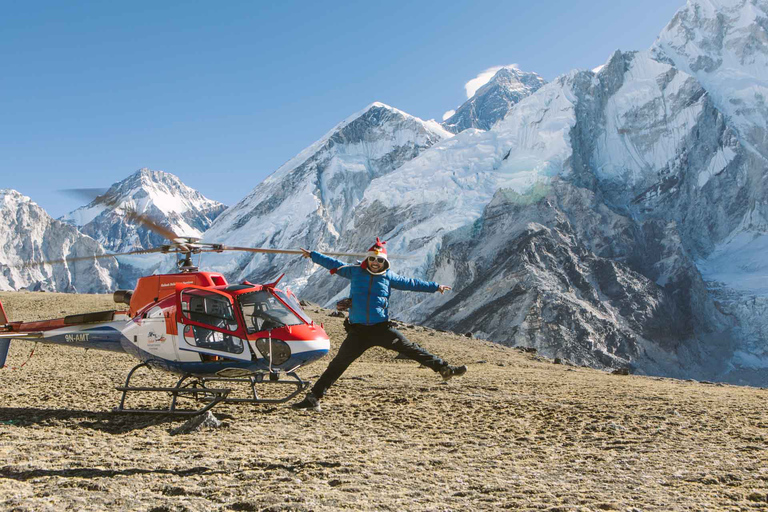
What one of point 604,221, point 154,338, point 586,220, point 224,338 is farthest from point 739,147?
point 154,338

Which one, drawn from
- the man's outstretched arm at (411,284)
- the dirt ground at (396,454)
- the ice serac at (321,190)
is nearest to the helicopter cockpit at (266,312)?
the dirt ground at (396,454)

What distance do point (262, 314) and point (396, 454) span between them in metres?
3.21

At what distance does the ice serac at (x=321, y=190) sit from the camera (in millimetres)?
160875

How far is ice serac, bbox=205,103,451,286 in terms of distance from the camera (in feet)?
528

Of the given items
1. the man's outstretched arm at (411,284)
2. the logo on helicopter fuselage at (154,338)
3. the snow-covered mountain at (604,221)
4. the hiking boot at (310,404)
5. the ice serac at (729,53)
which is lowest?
the hiking boot at (310,404)

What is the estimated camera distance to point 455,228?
287 feet

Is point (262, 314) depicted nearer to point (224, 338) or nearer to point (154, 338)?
point (224, 338)

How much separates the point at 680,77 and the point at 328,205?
10130cm

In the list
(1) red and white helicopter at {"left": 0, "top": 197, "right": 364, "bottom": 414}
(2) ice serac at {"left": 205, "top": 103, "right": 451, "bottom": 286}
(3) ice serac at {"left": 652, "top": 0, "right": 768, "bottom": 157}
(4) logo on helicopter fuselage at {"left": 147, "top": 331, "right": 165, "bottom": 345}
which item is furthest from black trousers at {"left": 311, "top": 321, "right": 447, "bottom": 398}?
(2) ice serac at {"left": 205, "top": 103, "right": 451, "bottom": 286}

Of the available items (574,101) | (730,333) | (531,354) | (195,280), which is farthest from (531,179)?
(195,280)

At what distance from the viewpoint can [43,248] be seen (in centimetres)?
18388

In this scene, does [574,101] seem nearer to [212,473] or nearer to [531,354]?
[531,354]

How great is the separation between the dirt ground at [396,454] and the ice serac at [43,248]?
18731 cm

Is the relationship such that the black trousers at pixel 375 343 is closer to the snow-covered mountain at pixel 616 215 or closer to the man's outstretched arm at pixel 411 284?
the man's outstretched arm at pixel 411 284
